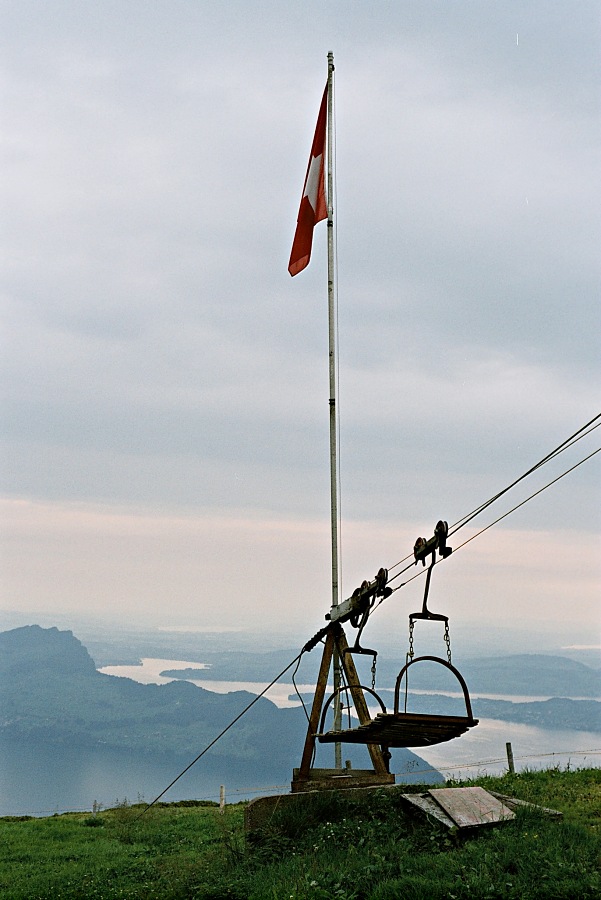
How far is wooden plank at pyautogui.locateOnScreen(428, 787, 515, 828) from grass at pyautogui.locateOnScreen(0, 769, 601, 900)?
19 centimetres

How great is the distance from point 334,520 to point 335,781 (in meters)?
3.82

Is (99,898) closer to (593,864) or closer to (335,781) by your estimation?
(335,781)

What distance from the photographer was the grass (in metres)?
8.50

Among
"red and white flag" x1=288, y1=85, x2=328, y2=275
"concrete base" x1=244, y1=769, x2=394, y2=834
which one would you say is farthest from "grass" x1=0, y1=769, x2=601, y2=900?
"red and white flag" x1=288, y1=85, x2=328, y2=275

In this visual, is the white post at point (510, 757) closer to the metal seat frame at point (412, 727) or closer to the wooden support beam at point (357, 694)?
the wooden support beam at point (357, 694)

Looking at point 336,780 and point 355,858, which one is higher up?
point 336,780

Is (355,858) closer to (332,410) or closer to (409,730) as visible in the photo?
(409,730)

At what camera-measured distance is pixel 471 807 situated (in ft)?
35.5

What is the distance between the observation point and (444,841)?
10.2 meters

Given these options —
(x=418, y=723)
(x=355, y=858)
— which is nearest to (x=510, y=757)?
(x=355, y=858)

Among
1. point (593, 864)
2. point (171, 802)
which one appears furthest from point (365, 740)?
point (171, 802)

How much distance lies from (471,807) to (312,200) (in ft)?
33.2

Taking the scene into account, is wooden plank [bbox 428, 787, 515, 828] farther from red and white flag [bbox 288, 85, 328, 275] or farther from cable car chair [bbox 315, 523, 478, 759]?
red and white flag [bbox 288, 85, 328, 275]

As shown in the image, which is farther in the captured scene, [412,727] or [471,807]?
[471,807]
